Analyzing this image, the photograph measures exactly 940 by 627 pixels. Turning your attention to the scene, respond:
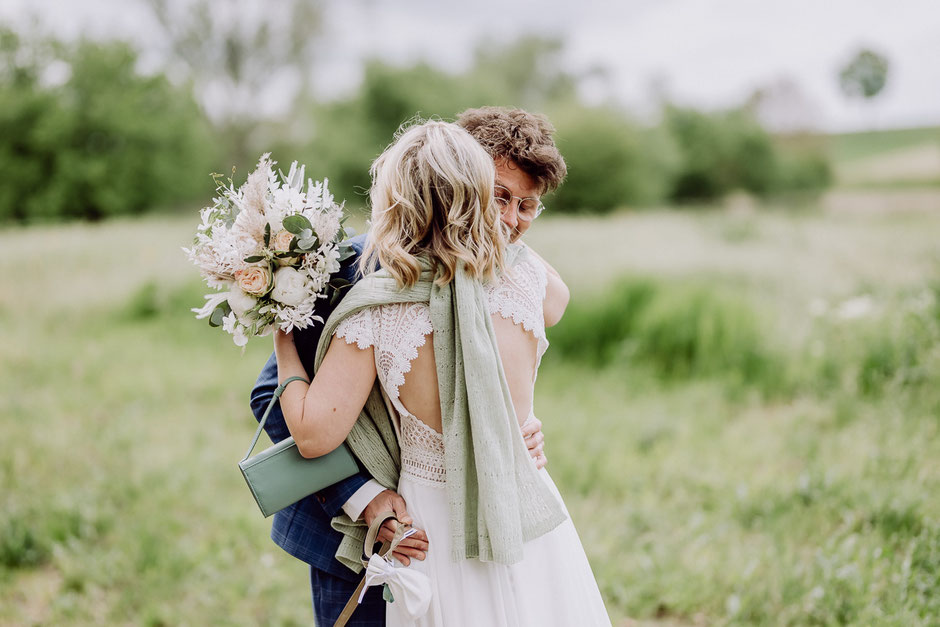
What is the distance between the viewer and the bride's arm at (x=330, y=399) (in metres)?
1.72

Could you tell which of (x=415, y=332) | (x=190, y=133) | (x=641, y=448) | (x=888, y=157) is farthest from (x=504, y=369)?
(x=888, y=157)

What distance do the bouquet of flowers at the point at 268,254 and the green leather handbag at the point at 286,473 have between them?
0.20 meters

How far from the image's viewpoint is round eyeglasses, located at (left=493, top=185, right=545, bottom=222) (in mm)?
1908

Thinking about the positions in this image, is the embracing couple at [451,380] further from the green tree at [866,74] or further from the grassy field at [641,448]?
the green tree at [866,74]

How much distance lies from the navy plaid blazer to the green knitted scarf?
197 millimetres

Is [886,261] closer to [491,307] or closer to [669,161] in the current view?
[491,307]

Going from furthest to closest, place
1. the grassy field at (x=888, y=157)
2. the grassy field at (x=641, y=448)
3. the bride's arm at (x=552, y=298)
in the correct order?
the grassy field at (x=888, y=157), the grassy field at (x=641, y=448), the bride's arm at (x=552, y=298)

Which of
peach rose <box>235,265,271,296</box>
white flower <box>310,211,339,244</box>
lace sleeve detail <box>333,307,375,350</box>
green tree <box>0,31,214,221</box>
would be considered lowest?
lace sleeve detail <box>333,307,375,350</box>

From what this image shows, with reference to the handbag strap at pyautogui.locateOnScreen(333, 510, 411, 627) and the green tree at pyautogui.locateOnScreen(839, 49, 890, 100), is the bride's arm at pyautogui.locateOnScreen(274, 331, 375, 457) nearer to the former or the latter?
the handbag strap at pyautogui.locateOnScreen(333, 510, 411, 627)

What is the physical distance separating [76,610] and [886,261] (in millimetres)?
9070

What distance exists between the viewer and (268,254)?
177cm

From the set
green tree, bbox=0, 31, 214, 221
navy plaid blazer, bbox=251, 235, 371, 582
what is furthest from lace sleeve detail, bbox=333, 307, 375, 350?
green tree, bbox=0, 31, 214, 221

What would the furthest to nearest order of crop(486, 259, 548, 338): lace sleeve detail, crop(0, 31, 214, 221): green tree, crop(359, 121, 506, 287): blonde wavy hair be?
crop(0, 31, 214, 221): green tree, crop(486, 259, 548, 338): lace sleeve detail, crop(359, 121, 506, 287): blonde wavy hair

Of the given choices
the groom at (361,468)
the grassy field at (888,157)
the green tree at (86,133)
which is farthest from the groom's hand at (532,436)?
the grassy field at (888,157)
